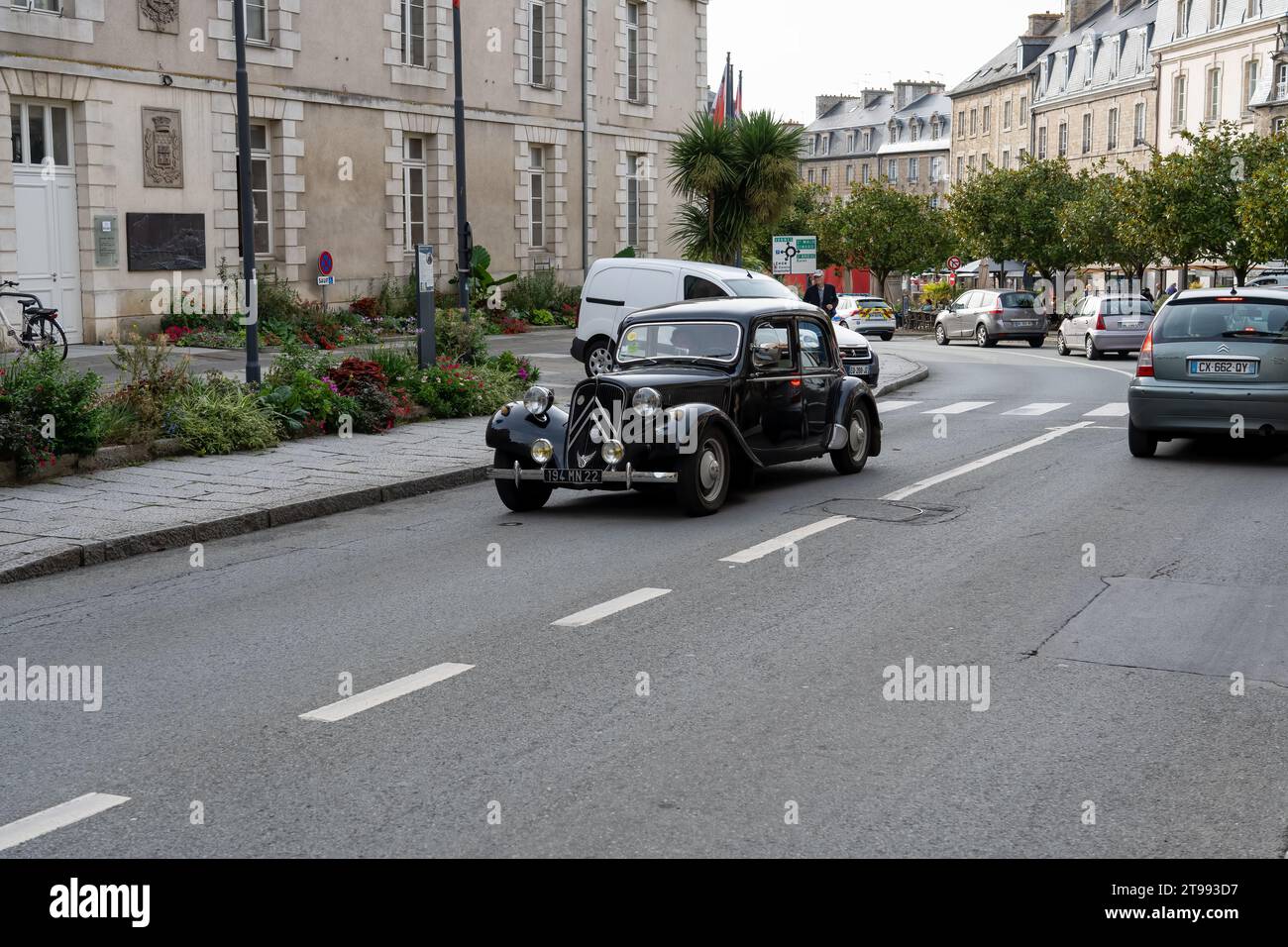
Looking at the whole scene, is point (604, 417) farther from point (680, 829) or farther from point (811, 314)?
point (680, 829)

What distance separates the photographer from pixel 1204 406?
45.7ft

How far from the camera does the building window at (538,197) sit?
36.8 m

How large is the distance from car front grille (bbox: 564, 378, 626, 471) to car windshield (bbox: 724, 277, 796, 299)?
1137 cm

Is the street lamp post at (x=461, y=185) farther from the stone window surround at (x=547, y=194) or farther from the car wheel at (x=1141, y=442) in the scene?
the stone window surround at (x=547, y=194)

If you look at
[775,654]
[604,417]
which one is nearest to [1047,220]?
[604,417]

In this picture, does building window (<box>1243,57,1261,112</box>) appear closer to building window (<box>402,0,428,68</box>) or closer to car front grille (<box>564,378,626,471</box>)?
building window (<box>402,0,428,68</box>)

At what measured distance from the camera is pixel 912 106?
116m

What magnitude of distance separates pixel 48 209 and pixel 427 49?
11168 millimetres

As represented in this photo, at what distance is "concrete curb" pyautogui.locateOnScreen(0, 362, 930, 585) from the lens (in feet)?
31.5

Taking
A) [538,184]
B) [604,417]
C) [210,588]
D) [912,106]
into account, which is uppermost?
[912,106]

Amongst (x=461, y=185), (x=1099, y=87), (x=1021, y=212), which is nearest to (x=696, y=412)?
(x=461, y=185)
